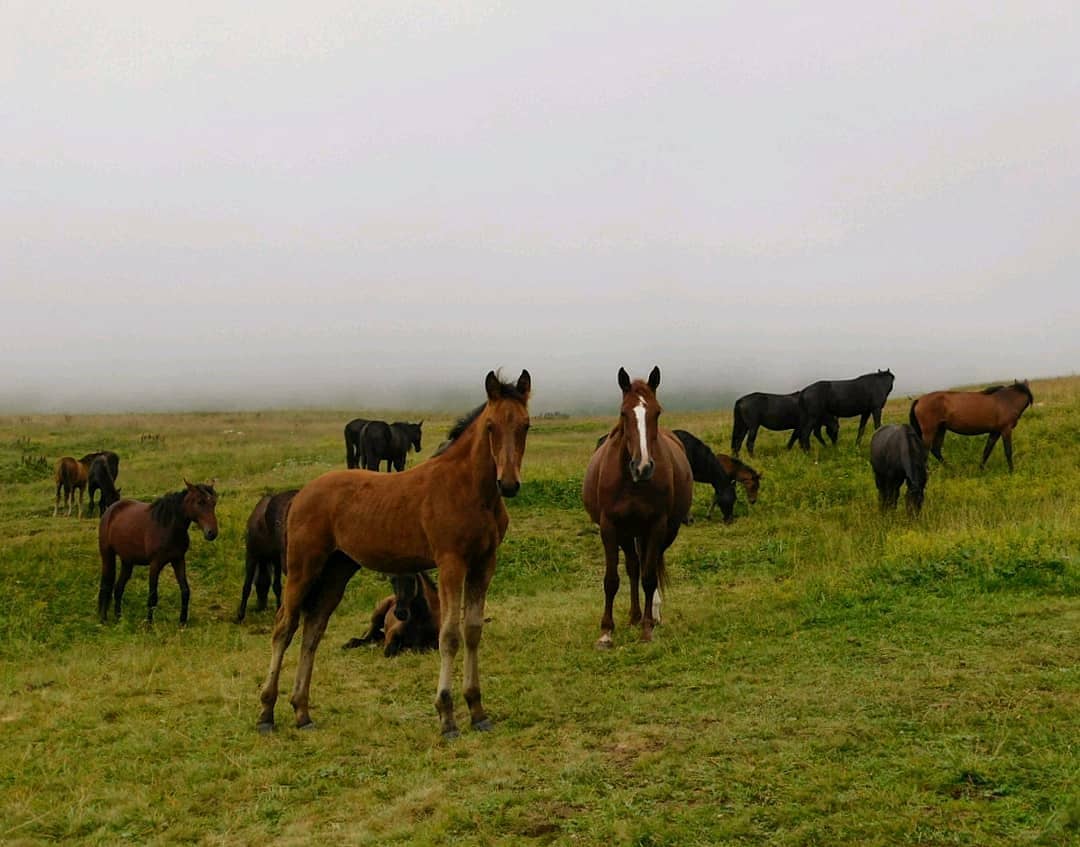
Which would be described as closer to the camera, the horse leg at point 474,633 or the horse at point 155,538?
the horse leg at point 474,633

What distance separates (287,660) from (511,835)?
6.12 m

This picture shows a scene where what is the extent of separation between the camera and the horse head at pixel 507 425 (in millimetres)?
5957

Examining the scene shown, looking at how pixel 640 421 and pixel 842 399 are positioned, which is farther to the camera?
pixel 842 399

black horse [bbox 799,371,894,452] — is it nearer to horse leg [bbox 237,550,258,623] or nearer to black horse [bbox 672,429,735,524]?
black horse [bbox 672,429,735,524]

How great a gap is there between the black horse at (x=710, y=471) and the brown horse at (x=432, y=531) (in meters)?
10.5

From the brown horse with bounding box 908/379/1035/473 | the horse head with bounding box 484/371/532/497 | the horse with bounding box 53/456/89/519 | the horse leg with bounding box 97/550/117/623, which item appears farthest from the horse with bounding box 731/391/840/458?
the horse with bounding box 53/456/89/519

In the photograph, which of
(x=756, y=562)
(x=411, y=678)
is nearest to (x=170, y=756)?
(x=411, y=678)

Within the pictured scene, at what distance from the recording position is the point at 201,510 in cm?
1333

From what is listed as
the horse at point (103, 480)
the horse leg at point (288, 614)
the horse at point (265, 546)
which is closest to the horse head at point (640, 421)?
the horse leg at point (288, 614)

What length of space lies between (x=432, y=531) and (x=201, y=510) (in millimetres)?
8250

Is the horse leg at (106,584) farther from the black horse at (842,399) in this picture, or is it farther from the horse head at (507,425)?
the black horse at (842,399)

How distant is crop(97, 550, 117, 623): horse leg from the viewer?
13.5 meters

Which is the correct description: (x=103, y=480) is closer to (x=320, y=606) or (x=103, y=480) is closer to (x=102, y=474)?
(x=102, y=474)

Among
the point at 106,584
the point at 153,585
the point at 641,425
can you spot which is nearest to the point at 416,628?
the point at 641,425
